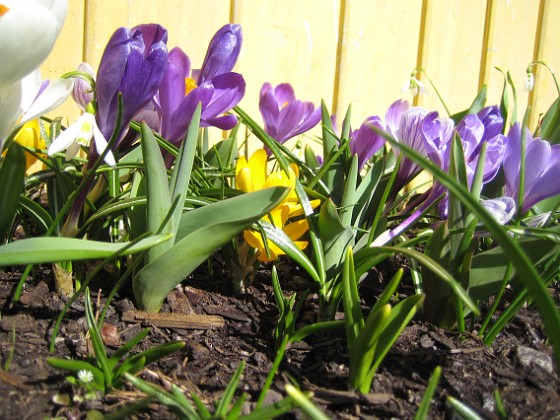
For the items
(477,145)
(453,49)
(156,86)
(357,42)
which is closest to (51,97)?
(156,86)

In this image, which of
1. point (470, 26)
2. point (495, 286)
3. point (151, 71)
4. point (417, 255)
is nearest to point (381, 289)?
point (495, 286)

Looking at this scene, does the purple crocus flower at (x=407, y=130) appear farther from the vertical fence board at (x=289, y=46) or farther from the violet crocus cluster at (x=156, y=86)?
the vertical fence board at (x=289, y=46)

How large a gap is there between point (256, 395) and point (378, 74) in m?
1.63

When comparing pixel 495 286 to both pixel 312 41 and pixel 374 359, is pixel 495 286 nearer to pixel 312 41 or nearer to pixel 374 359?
pixel 374 359

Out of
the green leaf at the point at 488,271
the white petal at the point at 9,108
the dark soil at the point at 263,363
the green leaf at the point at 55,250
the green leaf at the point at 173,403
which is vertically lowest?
Answer: the dark soil at the point at 263,363

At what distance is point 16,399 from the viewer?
611 mm

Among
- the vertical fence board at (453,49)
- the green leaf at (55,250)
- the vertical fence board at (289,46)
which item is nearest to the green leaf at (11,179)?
the green leaf at (55,250)

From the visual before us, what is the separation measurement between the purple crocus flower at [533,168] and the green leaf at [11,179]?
69cm

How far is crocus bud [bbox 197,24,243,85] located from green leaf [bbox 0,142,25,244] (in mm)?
319

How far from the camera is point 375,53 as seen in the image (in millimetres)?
2084

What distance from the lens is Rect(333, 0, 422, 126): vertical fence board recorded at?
6.69 feet

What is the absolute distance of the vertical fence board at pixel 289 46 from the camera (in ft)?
6.16

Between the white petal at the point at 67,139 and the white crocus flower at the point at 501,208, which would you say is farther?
the white crocus flower at the point at 501,208

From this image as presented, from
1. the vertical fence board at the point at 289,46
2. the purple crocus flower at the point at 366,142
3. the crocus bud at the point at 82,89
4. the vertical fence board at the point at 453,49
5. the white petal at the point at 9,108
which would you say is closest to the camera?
the white petal at the point at 9,108
